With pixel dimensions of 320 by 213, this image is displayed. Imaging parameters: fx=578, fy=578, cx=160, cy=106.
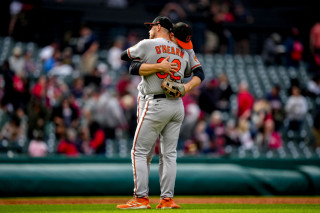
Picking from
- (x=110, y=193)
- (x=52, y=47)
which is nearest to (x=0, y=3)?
(x=52, y=47)

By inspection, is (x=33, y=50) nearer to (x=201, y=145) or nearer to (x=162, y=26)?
(x=201, y=145)

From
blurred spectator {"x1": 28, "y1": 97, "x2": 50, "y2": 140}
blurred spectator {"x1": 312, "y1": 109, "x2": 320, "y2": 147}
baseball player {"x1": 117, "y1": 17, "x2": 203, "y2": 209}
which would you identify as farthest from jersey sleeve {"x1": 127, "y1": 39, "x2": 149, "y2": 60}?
blurred spectator {"x1": 312, "y1": 109, "x2": 320, "y2": 147}

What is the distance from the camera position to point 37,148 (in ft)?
38.7

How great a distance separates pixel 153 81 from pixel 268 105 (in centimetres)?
911

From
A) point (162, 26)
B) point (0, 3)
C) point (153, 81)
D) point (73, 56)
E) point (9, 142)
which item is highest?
point (0, 3)

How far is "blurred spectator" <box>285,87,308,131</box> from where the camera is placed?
15.2 m

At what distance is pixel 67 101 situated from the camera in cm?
1291

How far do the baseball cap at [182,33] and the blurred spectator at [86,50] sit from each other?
9.09m

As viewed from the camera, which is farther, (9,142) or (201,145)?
(201,145)

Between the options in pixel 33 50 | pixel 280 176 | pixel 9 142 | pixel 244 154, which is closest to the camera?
pixel 280 176

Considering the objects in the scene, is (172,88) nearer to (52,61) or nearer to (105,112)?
(105,112)

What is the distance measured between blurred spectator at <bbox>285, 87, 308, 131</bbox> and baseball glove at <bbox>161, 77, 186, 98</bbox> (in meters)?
9.48

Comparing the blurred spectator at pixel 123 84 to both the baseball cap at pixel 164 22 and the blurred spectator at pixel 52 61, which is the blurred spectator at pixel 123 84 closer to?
the blurred spectator at pixel 52 61

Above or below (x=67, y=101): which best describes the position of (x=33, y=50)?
above
